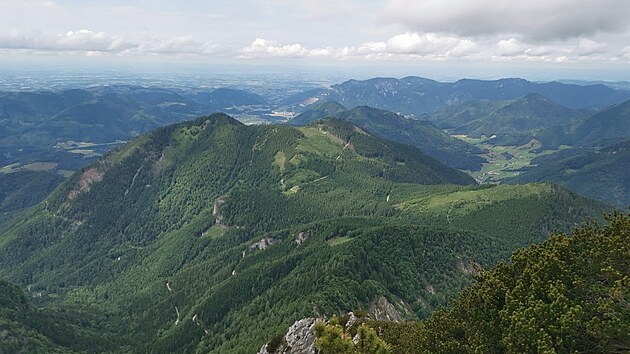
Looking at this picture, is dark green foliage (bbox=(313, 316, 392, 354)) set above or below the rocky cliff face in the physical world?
above

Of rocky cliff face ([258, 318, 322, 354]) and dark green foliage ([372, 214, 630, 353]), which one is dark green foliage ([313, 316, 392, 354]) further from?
rocky cliff face ([258, 318, 322, 354])

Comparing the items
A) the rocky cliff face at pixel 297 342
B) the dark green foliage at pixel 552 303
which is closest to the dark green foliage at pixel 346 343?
the dark green foliage at pixel 552 303

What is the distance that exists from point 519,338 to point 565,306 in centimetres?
578

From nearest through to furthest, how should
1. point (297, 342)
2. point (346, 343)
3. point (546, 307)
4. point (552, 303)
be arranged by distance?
point (552, 303) → point (546, 307) → point (346, 343) → point (297, 342)

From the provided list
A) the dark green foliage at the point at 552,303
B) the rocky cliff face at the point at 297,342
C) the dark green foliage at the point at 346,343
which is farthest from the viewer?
the rocky cliff face at the point at 297,342

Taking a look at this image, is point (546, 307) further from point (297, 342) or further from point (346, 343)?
point (297, 342)

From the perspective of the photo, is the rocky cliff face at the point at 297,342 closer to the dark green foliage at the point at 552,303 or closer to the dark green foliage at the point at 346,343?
the dark green foliage at the point at 552,303

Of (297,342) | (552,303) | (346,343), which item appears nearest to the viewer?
(552,303)

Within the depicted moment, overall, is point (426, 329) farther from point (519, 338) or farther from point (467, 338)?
point (519, 338)

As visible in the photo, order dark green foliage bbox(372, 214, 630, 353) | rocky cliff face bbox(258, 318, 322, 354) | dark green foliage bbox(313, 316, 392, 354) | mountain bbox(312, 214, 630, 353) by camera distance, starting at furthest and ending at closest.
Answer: rocky cliff face bbox(258, 318, 322, 354), dark green foliage bbox(313, 316, 392, 354), mountain bbox(312, 214, 630, 353), dark green foliage bbox(372, 214, 630, 353)

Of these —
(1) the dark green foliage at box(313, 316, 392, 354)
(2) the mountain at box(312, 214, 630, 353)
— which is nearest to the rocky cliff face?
(2) the mountain at box(312, 214, 630, 353)

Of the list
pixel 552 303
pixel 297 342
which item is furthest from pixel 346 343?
pixel 297 342

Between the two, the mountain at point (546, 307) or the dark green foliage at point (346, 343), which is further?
the dark green foliage at point (346, 343)

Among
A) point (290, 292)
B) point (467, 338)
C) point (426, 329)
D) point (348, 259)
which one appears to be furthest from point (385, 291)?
point (467, 338)
